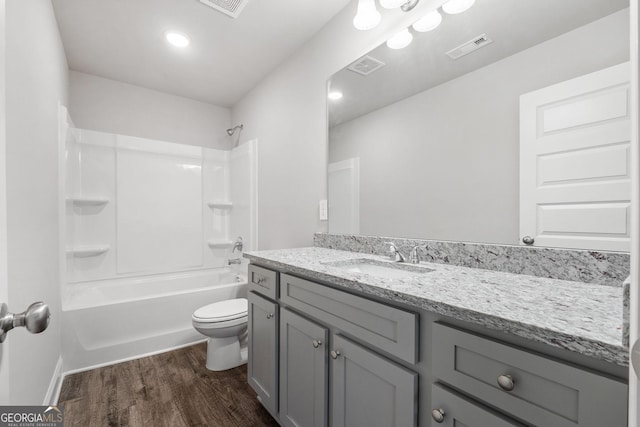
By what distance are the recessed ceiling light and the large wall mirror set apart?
1.33 metres

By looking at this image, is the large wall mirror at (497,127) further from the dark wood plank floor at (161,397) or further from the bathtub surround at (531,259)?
the dark wood plank floor at (161,397)

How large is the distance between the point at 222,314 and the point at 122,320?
87 centimetres

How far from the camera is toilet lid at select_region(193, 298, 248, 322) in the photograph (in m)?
2.05

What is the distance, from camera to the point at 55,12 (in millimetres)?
1968

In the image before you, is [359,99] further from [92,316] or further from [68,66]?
[68,66]

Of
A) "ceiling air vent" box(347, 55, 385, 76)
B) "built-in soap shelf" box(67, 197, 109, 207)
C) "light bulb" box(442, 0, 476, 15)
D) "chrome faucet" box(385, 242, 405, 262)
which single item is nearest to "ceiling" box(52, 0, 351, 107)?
"ceiling air vent" box(347, 55, 385, 76)

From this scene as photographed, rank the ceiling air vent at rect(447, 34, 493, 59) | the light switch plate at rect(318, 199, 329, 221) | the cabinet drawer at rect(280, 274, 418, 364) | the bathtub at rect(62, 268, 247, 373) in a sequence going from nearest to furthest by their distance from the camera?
1. the cabinet drawer at rect(280, 274, 418, 364)
2. the ceiling air vent at rect(447, 34, 493, 59)
3. the light switch plate at rect(318, 199, 329, 221)
4. the bathtub at rect(62, 268, 247, 373)

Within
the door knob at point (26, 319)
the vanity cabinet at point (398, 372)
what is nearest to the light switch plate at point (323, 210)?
the vanity cabinet at point (398, 372)

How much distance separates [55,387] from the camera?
71.6 inches

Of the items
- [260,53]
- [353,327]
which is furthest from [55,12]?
[353,327]

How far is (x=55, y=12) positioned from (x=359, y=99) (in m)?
2.12

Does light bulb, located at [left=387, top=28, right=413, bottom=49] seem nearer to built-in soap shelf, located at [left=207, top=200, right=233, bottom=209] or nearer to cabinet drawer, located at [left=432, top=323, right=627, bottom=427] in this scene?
cabinet drawer, located at [left=432, top=323, right=627, bottom=427]

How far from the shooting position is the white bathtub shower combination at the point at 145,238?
2.28 m

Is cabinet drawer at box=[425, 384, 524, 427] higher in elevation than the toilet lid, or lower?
higher
